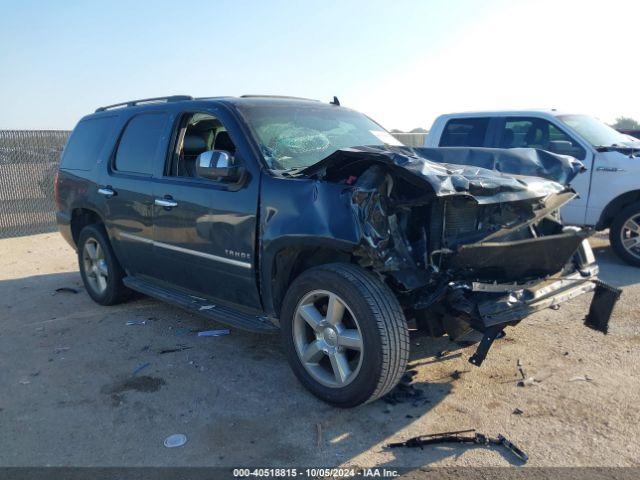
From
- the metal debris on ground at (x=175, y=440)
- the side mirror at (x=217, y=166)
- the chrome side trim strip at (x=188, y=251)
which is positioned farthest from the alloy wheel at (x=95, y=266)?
the metal debris on ground at (x=175, y=440)

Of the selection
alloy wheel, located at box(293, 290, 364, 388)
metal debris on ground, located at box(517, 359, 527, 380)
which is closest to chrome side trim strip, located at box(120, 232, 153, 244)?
alloy wheel, located at box(293, 290, 364, 388)

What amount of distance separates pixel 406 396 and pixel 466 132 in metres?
5.56

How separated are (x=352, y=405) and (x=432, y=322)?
28.5 inches

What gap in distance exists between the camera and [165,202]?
4.63 m

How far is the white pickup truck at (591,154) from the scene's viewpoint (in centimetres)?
706

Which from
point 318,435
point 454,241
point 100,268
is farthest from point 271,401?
point 100,268

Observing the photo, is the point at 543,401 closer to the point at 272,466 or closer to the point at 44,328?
the point at 272,466

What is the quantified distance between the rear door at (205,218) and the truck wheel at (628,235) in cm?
512

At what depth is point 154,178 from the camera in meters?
4.85

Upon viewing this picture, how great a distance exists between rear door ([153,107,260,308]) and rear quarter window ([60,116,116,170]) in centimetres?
131

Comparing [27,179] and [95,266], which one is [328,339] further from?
[27,179]

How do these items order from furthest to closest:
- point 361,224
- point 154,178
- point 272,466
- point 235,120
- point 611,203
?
point 611,203 < point 154,178 < point 235,120 < point 361,224 < point 272,466

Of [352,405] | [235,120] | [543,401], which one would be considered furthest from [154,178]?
[543,401]

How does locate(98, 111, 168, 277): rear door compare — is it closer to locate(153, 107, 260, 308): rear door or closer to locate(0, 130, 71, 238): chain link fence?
locate(153, 107, 260, 308): rear door
